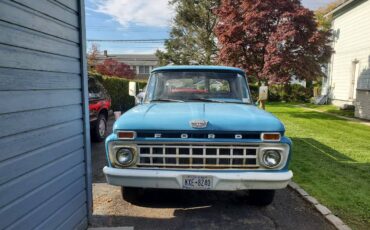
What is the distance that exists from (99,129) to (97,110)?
0.54 m

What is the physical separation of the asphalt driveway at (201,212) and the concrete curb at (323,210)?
0.21ft

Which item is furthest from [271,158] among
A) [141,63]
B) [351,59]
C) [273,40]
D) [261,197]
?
[141,63]

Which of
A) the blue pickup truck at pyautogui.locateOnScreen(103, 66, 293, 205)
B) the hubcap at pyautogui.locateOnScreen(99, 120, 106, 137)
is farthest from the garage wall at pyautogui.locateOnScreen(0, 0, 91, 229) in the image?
the hubcap at pyautogui.locateOnScreen(99, 120, 106, 137)

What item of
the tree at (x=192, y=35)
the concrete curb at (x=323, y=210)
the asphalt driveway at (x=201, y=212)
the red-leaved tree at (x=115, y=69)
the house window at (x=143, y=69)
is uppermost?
the tree at (x=192, y=35)

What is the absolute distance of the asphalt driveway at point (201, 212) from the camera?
161 inches

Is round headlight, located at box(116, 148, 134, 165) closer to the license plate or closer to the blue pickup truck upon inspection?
the blue pickup truck

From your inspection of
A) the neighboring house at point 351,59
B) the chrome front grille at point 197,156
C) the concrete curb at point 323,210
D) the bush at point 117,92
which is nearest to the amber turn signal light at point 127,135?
the chrome front grille at point 197,156

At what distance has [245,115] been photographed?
422 centimetres

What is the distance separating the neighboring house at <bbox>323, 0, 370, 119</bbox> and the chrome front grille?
12025mm

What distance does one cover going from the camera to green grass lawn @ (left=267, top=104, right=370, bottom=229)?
465 centimetres

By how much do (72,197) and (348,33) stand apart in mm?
19439

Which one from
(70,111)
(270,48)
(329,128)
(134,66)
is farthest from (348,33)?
(134,66)

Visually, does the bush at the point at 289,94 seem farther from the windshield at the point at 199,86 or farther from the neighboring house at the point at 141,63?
the neighboring house at the point at 141,63

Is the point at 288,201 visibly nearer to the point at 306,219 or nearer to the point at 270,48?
the point at 306,219
